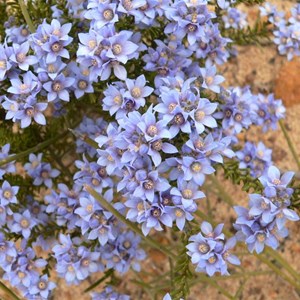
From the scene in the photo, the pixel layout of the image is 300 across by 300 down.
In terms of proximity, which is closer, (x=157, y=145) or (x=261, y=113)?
(x=157, y=145)

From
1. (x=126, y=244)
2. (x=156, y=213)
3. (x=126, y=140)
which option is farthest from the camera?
(x=126, y=244)

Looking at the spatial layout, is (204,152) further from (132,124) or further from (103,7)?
(103,7)

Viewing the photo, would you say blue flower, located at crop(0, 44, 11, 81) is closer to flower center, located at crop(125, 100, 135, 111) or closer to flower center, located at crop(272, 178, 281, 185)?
flower center, located at crop(125, 100, 135, 111)

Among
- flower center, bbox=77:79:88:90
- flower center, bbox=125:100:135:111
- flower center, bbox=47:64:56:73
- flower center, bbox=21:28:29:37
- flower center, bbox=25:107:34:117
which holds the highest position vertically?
flower center, bbox=47:64:56:73

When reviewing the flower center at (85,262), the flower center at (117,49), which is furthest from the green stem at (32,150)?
the flower center at (117,49)

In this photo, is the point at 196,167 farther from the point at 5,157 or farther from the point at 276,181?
the point at 5,157

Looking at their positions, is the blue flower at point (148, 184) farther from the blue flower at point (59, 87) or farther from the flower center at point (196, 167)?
the blue flower at point (59, 87)

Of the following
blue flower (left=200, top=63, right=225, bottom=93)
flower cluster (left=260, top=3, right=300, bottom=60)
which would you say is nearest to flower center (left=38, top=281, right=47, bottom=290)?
blue flower (left=200, top=63, right=225, bottom=93)

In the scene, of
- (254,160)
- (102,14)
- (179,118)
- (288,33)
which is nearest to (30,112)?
(102,14)
